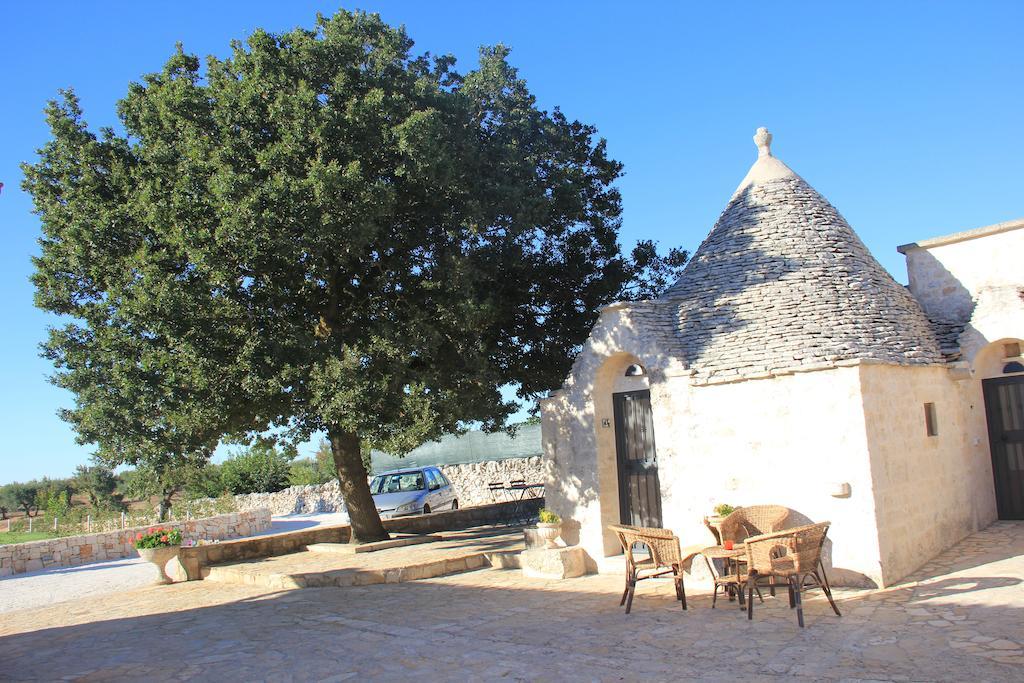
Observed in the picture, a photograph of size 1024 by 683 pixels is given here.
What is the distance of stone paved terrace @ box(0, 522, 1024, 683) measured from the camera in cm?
661

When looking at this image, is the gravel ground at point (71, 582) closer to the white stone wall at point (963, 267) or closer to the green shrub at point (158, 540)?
the green shrub at point (158, 540)

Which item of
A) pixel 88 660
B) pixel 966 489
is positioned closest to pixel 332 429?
pixel 88 660

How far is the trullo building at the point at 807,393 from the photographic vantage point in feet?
31.0

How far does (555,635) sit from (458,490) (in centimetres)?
2095

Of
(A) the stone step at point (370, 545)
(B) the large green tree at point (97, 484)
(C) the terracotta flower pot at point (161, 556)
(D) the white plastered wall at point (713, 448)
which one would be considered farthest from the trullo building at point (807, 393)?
(B) the large green tree at point (97, 484)

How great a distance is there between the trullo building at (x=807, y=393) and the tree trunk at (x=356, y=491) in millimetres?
4961

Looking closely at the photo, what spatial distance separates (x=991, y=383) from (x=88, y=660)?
44.7ft

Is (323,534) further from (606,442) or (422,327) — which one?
(606,442)

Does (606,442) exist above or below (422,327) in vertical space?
below

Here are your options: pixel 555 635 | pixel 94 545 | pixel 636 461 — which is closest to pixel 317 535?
pixel 94 545

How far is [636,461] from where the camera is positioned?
11.8m

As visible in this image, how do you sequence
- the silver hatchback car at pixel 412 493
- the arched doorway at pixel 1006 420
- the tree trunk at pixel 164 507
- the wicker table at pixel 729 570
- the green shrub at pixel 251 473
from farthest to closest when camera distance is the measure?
the green shrub at pixel 251 473 < the tree trunk at pixel 164 507 < the silver hatchback car at pixel 412 493 < the arched doorway at pixel 1006 420 < the wicker table at pixel 729 570

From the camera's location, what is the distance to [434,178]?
11.8 metres

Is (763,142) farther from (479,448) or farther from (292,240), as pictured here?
(479,448)
